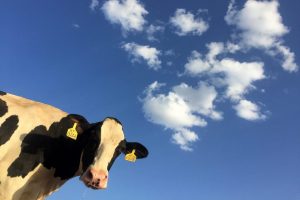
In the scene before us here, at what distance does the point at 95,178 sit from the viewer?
1349 cm

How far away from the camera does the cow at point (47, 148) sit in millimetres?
14055

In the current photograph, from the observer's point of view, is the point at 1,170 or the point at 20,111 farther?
the point at 20,111

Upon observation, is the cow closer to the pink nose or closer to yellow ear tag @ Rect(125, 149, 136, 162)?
the pink nose

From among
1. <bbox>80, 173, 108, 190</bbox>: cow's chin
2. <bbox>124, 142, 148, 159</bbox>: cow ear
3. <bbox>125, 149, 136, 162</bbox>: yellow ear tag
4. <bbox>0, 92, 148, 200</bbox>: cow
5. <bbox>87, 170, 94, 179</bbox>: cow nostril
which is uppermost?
<bbox>124, 142, 148, 159</bbox>: cow ear

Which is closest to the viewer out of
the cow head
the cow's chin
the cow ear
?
the cow's chin

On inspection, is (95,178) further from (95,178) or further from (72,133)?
(72,133)

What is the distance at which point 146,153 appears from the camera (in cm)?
1739

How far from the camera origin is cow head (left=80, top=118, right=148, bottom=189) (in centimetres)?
1359

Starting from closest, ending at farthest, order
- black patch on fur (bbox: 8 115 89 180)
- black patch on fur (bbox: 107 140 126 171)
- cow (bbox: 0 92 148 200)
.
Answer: cow (bbox: 0 92 148 200), black patch on fur (bbox: 8 115 89 180), black patch on fur (bbox: 107 140 126 171)

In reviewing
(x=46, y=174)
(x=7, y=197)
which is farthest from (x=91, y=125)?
(x=7, y=197)

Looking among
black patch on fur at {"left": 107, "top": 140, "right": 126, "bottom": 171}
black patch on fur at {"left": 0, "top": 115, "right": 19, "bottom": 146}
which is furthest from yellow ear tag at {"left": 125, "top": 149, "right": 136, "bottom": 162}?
black patch on fur at {"left": 0, "top": 115, "right": 19, "bottom": 146}

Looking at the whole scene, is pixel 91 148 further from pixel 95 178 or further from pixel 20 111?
pixel 20 111

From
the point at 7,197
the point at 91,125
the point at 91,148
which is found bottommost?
the point at 7,197

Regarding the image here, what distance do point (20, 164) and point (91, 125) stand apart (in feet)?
7.66
